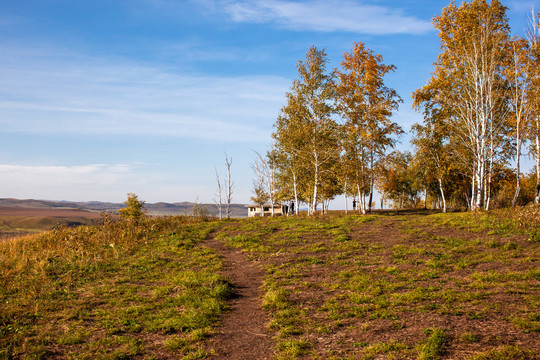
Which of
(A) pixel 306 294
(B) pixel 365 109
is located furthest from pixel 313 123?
(A) pixel 306 294

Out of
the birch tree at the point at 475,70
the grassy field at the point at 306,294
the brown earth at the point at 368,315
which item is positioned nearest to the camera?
the brown earth at the point at 368,315

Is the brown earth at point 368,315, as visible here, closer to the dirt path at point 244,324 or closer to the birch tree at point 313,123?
the dirt path at point 244,324

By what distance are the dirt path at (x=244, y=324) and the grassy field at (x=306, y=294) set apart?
0.26 m

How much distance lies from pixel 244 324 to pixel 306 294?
2374 millimetres

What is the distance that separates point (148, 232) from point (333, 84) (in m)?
20.5

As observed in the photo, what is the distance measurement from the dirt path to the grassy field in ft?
0.87

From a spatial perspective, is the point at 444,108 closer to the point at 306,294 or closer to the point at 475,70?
the point at 475,70

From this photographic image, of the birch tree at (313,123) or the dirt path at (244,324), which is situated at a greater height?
the birch tree at (313,123)

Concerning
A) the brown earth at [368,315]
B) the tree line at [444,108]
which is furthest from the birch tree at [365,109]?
the brown earth at [368,315]

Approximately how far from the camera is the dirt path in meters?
7.64

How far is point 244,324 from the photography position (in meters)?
9.17

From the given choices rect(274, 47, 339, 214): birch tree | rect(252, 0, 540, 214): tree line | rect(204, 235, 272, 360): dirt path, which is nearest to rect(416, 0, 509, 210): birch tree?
rect(252, 0, 540, 214): tree line

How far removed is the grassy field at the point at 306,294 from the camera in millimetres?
7598

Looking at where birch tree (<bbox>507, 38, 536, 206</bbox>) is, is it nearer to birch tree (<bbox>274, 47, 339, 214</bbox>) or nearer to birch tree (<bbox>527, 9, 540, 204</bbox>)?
birch tree (<bbox>527, 9, 540, 204</bbox>)
